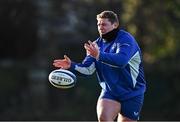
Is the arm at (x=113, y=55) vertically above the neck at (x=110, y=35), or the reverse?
the neck at (x=110, y=35)

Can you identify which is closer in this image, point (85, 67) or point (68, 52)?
point (85, 67)

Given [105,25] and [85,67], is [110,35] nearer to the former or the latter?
[105,25]

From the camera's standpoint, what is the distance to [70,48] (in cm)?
2781

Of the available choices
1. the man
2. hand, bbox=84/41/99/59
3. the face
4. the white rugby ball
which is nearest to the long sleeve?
the man

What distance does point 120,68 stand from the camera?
925 cm

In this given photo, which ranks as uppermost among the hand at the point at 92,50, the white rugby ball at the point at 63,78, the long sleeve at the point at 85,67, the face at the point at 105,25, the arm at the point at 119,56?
the face at the point at 105,25

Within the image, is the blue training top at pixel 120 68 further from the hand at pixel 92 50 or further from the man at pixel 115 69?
the hand at pixel 92 50

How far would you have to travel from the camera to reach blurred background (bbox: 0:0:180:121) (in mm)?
23047

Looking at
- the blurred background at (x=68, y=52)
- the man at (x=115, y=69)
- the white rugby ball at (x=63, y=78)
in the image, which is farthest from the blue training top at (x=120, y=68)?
the blurred background at (x=68, y=52)

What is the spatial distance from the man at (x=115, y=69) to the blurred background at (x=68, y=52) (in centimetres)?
1187

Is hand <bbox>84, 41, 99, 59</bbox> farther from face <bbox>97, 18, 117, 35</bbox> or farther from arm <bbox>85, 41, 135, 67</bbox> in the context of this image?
face <bbox>97, 18, 117, 35</bbox>

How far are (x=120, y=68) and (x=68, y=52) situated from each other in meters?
18.2

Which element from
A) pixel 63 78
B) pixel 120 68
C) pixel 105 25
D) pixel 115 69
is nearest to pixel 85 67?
pixel 63 78

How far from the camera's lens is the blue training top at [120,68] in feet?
30.1
